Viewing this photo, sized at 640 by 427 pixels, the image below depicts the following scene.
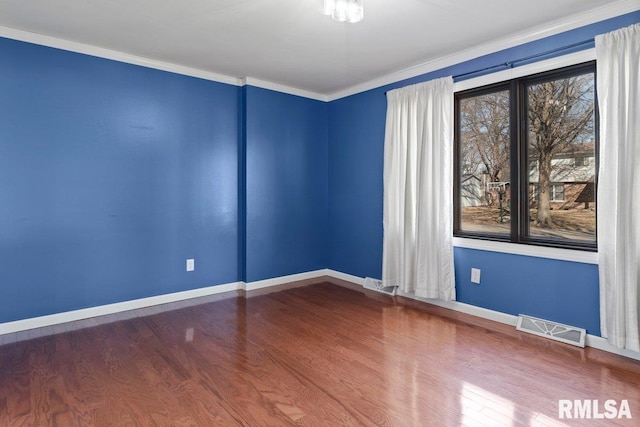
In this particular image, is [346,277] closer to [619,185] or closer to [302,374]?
[302,374]

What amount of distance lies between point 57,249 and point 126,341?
42.4 inches

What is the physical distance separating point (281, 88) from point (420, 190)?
6.94 feet

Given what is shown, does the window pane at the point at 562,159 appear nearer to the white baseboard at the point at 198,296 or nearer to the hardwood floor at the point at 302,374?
the white baseboard at the point at 198,296

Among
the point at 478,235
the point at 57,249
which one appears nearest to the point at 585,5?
the point at 478,235

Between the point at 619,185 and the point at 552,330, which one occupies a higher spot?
the point at 619,185

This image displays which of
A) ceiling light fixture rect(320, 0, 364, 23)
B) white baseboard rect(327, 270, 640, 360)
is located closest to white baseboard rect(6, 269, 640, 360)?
white baseboard rect(327, 270, 640, 360)

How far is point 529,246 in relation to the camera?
3.10 metres

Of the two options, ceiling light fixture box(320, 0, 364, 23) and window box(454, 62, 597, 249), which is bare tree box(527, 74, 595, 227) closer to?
window box(454, 62, 597, 249)

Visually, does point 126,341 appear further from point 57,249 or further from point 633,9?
point 633,9

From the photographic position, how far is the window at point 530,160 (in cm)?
289

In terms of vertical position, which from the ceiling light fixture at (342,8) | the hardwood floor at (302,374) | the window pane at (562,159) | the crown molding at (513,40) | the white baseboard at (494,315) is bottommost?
the hardwood floor at (302,374)

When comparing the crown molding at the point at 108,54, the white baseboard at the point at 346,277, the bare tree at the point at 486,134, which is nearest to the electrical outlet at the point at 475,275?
the bare tree at the point at 486,134

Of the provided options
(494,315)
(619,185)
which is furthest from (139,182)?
(619,185)

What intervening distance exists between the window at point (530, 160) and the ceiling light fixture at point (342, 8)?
1688 millimetres
